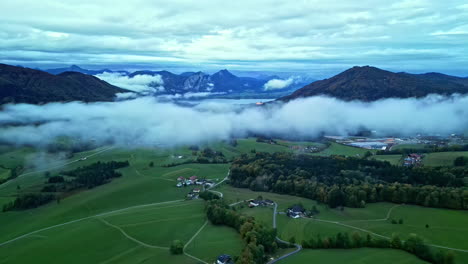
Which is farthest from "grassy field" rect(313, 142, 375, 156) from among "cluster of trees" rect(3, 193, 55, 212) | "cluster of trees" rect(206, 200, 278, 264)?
"cluster of trees" rect(3, 193, 55, 212)

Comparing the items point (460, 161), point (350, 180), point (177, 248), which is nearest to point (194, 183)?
point (350, 180)

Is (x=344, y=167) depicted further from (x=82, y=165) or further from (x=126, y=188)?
(x=82, y=165)

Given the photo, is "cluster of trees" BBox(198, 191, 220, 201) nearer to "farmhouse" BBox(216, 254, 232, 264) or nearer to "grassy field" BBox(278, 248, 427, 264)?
"farmhouse" BBox(216, 254, 232, 264)

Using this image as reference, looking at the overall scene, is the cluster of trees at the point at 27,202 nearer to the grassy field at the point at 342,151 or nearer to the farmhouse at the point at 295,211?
the farmhouse at the point at 295,211

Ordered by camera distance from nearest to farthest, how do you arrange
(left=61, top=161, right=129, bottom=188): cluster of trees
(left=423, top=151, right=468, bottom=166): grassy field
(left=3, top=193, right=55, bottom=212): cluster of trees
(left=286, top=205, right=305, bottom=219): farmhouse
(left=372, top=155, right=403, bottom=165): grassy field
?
(left=286, top=205, right=305, bottom=219): farmhouse, (left=3, top=193, right=55, bottom=212): cluster of trees, (left=61, top=161, right=129, bottom=188): cluster of trees, (left=423, top=151, right=468, bottom=166): grassy field, (left=372, top=155, right=403, bottom=165): grassy field

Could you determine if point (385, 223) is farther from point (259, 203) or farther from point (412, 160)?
point (412, 160)

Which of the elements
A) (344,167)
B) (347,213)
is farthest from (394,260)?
(344,167)
